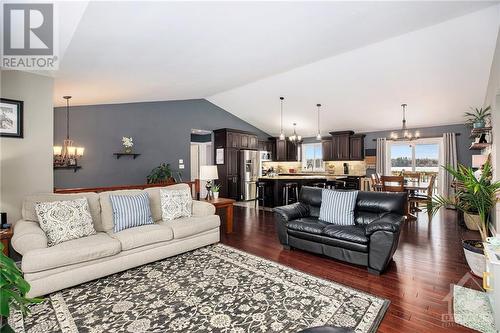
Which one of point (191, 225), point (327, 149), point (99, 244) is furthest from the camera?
point (327, 149)

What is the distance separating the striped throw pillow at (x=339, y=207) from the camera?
3604 millimetres

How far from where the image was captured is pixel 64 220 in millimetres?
2908

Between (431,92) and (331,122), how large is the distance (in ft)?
9.97

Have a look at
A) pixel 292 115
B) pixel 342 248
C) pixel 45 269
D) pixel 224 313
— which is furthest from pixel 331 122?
pixel 45 269

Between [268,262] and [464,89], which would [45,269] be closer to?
[268,262]

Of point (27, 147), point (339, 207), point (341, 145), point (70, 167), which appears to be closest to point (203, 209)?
point (339, 207)

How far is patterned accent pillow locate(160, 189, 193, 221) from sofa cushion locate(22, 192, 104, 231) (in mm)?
848

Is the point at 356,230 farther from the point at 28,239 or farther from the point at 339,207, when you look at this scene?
the point at 28,239

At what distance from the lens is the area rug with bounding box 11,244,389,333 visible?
6.82 ft

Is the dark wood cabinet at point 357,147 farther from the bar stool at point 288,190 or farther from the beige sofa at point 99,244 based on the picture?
the beige sofa at point 99,244

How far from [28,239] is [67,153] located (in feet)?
8.81

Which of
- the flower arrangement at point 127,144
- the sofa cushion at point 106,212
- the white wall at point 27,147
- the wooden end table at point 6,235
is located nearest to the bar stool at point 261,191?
the flower arrangement at point 127,144

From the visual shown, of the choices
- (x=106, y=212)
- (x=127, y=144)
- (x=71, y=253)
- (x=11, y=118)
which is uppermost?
(x=11, y=118)

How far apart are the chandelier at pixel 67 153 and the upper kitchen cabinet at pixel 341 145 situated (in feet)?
24.9
